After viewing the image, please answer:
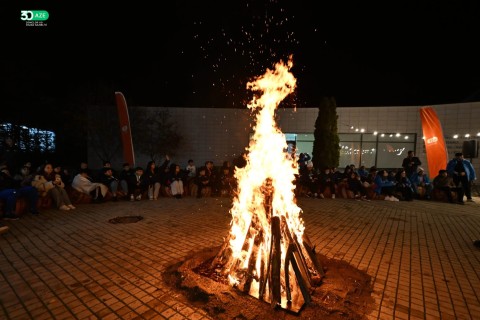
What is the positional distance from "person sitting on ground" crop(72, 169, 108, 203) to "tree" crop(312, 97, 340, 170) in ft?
43.3

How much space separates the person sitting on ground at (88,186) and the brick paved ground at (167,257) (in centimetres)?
70

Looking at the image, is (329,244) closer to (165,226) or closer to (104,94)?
(165,226)

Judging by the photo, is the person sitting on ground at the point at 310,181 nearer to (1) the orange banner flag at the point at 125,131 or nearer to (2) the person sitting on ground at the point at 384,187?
(2) the person sitting on ground at the point at 384,187

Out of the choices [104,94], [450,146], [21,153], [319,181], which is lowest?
[319,181]

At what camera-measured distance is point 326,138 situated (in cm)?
1781

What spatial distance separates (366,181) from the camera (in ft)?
40.6

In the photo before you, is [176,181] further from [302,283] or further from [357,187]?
[302,283]

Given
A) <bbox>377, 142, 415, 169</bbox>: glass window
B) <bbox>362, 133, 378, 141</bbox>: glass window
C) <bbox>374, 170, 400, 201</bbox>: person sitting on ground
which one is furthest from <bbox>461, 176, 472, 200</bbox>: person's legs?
<bbox>362, 133, 378, 141</bbox>: glass window

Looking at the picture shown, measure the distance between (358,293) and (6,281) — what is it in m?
5.32

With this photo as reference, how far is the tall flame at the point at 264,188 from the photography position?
14.0 feet

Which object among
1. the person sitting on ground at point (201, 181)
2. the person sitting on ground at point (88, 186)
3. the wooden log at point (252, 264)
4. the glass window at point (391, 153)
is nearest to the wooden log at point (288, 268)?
the wooden log at point (252, 264)

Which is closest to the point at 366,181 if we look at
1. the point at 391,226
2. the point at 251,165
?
the point at 391,226

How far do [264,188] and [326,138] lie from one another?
14.4 meters

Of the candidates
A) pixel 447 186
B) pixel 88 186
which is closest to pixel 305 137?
pixel 447 186
